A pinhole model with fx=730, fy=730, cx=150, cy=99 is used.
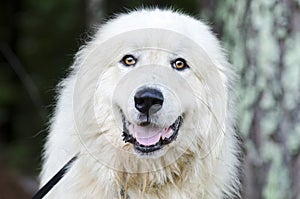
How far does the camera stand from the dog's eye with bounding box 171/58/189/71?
4281 millimetres

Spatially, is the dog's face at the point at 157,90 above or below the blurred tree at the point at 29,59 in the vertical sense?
above

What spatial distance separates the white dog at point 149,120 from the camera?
13.7 feet

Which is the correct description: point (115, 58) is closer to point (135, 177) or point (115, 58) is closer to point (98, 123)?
point (98, 123)

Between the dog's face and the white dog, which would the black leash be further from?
the dog's face

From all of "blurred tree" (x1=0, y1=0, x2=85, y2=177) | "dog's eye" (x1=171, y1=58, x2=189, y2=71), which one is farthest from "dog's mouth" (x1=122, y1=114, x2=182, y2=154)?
"blurred tree" (x1=0, y1=0, x2=85, y2=177)

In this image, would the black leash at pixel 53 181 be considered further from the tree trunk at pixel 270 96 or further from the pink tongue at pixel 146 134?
the tree trunk at pixel 270 96

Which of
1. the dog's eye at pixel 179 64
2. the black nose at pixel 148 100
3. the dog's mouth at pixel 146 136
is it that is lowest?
the dog's mouth at pixel 146 136

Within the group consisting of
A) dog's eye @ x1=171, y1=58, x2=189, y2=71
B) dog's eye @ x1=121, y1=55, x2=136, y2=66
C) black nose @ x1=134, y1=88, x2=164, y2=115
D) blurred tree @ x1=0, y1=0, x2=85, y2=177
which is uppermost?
dog's eye @ x1=171, y1=58, x2=189, y2=71

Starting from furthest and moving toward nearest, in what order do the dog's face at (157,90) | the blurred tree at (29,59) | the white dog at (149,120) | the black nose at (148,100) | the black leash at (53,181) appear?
the blurred tree at (29,59), the black leash at (53,181), the white dog at (149,120), the dog's face at (157,90), the black nose at (148,100)

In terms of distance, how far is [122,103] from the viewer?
416 centimetres

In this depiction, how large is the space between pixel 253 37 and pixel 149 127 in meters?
1.54

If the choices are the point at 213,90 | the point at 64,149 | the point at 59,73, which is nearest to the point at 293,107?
the point at 213,90

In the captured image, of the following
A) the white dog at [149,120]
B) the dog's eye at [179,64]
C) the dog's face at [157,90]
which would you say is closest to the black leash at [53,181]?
the white dog at [149,120]

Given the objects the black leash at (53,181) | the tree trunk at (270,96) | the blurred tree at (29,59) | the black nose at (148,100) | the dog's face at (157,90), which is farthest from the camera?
the blurred tree at (29,59)
